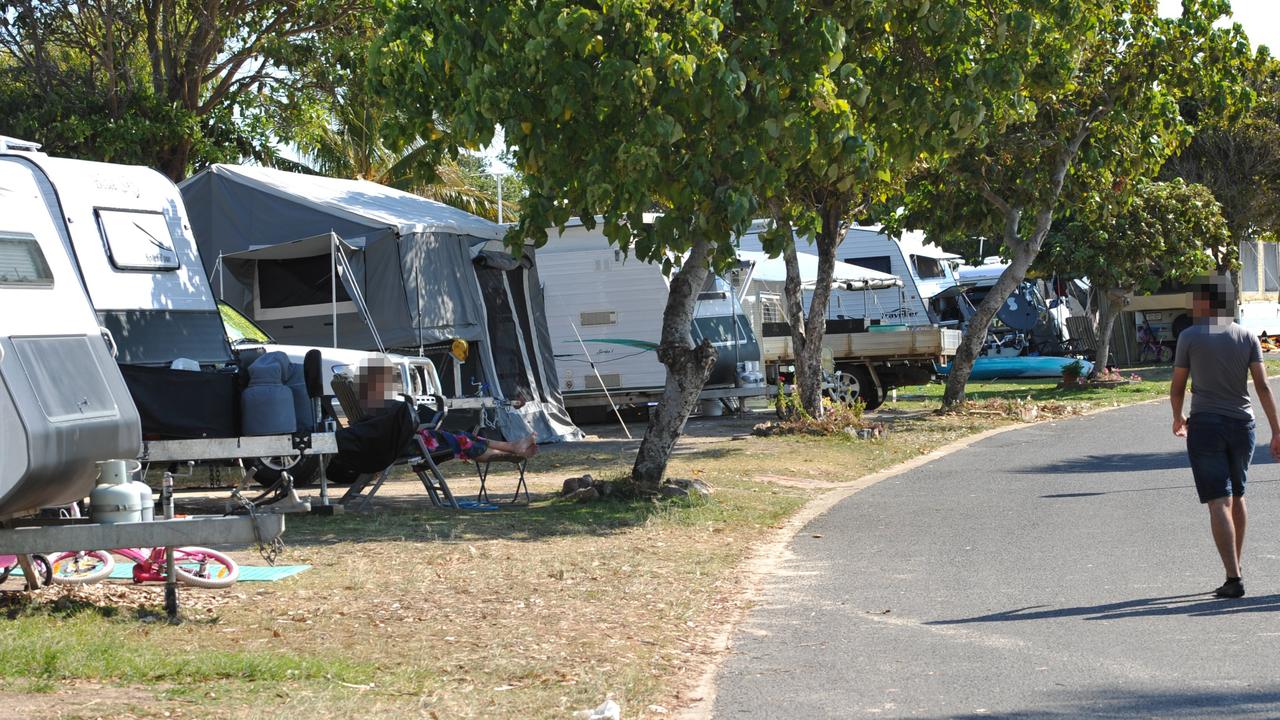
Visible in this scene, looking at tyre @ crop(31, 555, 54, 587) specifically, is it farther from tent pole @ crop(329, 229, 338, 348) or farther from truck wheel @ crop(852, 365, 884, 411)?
truck wheel @ crop(852, 365, 884, 411)

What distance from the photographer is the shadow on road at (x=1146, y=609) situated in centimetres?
747

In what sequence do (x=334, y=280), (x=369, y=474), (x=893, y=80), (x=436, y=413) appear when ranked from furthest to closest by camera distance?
(x=334, y=280), (x=893, y=80), (x=436, y=413), (x=369, y=474)

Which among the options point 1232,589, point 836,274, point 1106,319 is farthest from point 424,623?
point 1106,319

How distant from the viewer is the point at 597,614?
789 centimetres

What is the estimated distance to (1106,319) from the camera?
30031 mm

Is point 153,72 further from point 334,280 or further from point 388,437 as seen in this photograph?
point 388,437

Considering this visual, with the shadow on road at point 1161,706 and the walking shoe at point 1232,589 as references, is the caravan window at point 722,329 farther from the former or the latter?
the shadow on road at point 1161,706

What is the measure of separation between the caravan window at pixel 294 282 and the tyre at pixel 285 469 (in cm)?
508

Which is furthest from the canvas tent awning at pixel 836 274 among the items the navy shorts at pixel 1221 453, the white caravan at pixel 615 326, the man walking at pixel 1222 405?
the navy shorts at pixel 1221 453

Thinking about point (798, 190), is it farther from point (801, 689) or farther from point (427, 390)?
point (801, 689)

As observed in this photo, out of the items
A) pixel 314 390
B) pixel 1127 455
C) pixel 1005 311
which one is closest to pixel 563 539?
pixel 314 390

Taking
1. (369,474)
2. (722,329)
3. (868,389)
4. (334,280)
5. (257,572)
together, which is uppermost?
(334,280)

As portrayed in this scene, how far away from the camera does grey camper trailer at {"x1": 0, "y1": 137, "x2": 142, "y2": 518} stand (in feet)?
21.7

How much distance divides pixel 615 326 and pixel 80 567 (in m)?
14.9
